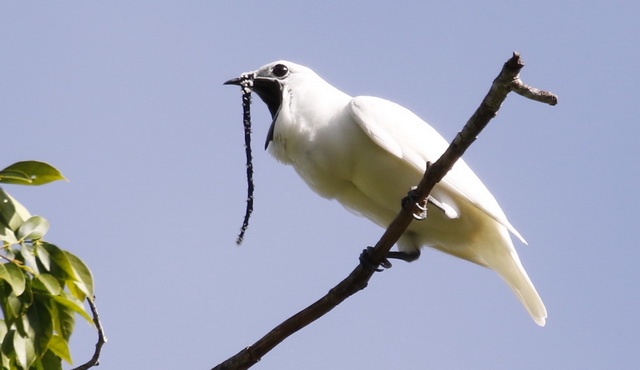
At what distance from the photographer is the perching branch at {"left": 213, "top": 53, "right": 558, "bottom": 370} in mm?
3377

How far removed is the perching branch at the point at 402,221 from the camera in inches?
133

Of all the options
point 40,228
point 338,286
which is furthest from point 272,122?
point 40,228

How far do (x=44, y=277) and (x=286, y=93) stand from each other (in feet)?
9.41

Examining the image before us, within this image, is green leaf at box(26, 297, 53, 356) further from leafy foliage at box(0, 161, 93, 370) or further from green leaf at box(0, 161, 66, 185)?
green leaf at box(0, 161, 66, 185)

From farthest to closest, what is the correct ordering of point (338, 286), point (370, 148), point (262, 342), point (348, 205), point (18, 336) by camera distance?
point (348, 205), point (370, 148), point (338, 286), point (262, 342), point (18, 336)

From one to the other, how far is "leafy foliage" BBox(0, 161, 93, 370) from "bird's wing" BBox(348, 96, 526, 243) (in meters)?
2.14

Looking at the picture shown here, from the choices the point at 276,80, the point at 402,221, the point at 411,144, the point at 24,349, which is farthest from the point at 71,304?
the point at 276,80

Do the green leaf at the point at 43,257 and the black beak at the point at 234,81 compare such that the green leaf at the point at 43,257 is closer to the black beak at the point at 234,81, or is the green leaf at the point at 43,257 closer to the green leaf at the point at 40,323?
the green leaf at the point at 40,323

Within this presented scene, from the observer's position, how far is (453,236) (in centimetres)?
512

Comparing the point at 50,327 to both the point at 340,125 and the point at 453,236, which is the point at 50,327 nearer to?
the point at 340,125

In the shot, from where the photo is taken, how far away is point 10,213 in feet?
9.63

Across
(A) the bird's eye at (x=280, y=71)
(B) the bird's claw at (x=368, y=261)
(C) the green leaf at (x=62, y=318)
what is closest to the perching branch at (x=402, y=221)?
(B) the bird's claw at (x=368, y=261)

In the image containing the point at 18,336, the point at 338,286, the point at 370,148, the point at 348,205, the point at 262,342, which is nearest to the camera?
the point at 18,336

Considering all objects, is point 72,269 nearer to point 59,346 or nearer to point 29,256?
point 29,256
